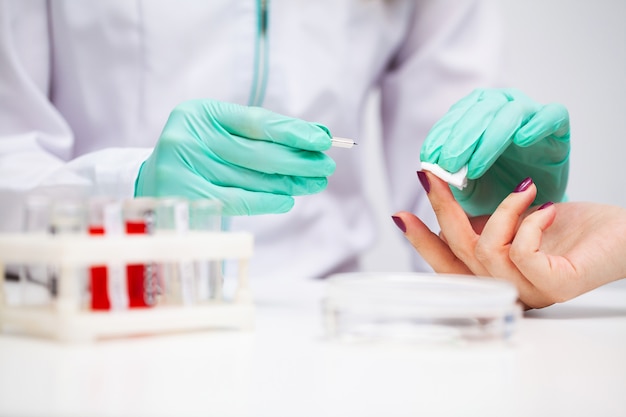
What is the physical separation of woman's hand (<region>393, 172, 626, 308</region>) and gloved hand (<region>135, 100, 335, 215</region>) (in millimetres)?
157

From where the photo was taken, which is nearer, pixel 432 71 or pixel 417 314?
pixel 417 314

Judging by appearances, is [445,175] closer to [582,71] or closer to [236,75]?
[236,75]

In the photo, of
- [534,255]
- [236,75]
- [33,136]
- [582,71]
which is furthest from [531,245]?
[582,71]

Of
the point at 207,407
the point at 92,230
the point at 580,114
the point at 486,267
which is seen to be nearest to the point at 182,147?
the point at 92,230

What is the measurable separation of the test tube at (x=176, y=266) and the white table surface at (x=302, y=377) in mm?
39

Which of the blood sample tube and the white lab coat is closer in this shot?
the blood sample tube

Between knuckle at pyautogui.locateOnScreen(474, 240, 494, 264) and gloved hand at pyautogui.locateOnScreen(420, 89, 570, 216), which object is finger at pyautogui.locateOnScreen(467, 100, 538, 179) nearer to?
gloved hand at pyautogui.locateOnScreen(420, 89, 570, 216)

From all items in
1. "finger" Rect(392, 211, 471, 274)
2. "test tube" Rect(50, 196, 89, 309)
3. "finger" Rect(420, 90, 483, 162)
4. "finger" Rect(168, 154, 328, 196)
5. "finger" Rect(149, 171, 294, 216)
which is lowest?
"finger" Rect(392, 211, 471, 274)

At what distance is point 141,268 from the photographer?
660 millimetres

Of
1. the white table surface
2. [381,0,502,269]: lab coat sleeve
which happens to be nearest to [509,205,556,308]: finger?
the white table surface

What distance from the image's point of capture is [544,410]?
48 cm

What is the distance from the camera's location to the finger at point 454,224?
2.97 feet

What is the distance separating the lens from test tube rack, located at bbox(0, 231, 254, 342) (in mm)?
599

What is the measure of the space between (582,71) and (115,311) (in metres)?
1.96
